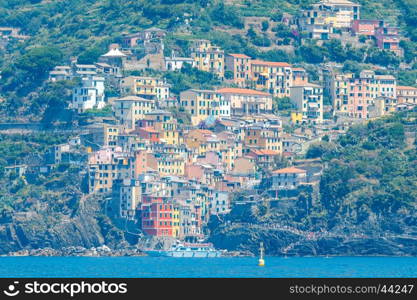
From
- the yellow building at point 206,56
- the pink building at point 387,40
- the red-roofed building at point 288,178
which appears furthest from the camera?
the pink building at point 387,40

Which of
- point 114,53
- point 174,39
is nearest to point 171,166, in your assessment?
point 114,53

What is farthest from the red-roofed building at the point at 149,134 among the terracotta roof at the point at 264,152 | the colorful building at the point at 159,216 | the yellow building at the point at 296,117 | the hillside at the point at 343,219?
the yellow building at the point at 296,117

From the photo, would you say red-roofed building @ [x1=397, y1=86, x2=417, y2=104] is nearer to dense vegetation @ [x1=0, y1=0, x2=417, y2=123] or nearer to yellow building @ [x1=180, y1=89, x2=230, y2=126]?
dense vegetation @ [x1=0, y1=0, x2=417, y2=123]

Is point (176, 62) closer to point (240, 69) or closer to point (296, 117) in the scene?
point (240, 69)

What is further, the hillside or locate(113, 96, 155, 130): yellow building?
locate(113, 96, 155, 130): yellow building

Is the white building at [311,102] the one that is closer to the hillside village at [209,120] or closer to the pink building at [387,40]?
the hillside village at [209,120]

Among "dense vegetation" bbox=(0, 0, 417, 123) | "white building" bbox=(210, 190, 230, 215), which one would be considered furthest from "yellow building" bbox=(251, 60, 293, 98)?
"white building" bbox=(210, 190, 230, 215)

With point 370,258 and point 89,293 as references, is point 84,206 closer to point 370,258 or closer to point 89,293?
point 370,258
